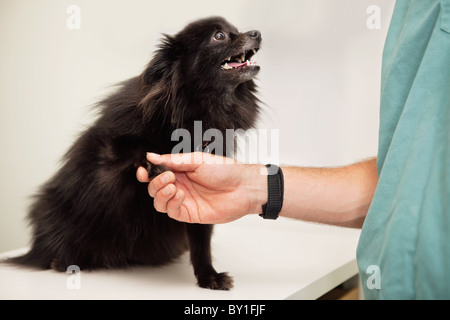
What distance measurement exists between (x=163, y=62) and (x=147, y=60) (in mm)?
556

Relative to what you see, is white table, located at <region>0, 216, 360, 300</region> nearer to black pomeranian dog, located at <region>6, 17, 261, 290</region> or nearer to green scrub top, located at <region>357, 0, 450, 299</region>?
black pomeranian dog, located at <region>6, 17, 261, 290</region>

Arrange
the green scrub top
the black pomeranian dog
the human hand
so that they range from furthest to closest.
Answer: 1. the black pomeranian dog
2. the human hand
3. the green scrub top

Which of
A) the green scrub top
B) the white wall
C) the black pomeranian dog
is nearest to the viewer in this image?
the green scrub top

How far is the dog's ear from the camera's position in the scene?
1228 mm

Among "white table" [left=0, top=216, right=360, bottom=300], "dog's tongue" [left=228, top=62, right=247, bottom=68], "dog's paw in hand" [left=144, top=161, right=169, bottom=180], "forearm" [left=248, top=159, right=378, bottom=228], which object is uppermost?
"dog's tongue" [left=228, top=62, right=247, bottom=68]

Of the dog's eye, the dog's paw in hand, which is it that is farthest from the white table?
the dog's eye

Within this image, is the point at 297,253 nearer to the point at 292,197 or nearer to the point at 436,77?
the point at 292,197

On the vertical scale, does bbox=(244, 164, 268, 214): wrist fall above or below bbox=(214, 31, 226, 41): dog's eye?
below

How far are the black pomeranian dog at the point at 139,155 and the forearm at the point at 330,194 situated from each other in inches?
10.6

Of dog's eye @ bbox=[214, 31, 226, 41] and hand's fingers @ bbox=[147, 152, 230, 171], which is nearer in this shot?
hand's fingers @ bbox=[147, 152, 230, 171]

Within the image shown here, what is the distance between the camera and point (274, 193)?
1139 mm

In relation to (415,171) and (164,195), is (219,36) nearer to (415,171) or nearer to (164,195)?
(164,195)

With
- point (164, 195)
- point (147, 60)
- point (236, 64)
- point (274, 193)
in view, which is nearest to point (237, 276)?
point (274, 193)

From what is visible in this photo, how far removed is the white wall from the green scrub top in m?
0.82
